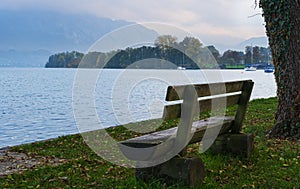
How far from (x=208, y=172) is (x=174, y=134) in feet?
3.25

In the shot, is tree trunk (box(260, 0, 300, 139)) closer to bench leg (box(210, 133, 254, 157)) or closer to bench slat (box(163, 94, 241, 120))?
bench leg (box(210, 133, 254, 157))

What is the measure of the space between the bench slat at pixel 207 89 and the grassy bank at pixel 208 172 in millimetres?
1000

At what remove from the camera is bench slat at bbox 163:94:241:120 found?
11.6 ft

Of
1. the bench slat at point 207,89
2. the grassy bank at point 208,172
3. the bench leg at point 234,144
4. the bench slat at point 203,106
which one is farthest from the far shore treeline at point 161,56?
the grassy bank at point 208,172

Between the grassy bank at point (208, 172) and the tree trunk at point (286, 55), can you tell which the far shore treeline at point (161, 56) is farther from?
the tree trunk at point (286, 55)

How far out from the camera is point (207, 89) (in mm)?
3945

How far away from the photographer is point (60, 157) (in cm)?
594

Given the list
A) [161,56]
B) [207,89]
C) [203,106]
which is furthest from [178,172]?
[161,56]

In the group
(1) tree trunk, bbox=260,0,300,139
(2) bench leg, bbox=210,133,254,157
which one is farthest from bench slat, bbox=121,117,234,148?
(1) tree trunk, bbox=260,0,300,139

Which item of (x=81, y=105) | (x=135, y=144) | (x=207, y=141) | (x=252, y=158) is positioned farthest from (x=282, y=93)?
(x=81, y=105)

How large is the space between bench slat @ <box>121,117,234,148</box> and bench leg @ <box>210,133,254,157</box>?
0.16 metres

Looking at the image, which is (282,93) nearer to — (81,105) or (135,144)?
(135,144)

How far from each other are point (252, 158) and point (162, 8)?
5913 millimetres

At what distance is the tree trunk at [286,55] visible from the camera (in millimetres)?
6117
